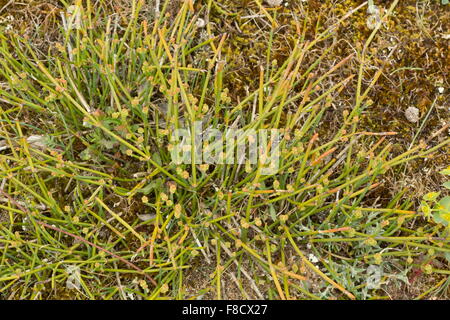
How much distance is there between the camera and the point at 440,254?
164 centimetres

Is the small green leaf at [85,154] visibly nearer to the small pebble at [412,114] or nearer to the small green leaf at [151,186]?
the small green leaf at [151,186]

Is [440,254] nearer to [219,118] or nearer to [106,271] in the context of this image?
[219,118]

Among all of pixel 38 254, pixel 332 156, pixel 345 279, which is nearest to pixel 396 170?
pixel 332 156

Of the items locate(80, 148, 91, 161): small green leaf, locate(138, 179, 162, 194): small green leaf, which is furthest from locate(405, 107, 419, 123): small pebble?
locate(80, 148, 91, 161): small green leaf

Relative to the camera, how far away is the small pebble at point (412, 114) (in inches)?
69.4

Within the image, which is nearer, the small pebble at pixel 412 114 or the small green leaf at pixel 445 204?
the small green leaf at pixel 445 204

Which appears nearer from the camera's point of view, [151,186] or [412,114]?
[151,186]

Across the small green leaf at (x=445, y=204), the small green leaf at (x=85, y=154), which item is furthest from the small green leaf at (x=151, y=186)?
the small green leaf at (x=445, y=204)

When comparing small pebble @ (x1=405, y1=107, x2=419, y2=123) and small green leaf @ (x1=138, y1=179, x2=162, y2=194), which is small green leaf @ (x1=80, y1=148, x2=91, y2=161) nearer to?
small green leaf @ (x1=138, y1=179, x2=162, y2=194)

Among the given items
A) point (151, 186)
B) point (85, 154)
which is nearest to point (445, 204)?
point (151, 186)

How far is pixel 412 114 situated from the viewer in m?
1.77

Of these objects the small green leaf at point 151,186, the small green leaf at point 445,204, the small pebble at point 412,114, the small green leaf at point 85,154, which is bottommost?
the small green leaf at point 445,204

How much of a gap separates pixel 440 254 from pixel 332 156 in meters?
0.53

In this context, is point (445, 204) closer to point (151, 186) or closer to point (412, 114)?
point (412, 114)
